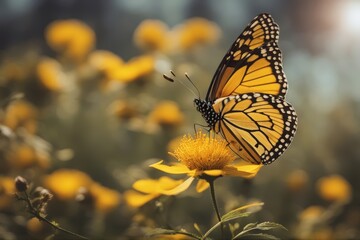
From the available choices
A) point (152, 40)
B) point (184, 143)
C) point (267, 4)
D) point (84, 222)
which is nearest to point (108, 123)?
point (152, 40)

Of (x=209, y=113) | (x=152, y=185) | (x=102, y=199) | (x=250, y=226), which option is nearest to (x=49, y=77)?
(x=102, y=199)

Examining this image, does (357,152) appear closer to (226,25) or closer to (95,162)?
(95,162)

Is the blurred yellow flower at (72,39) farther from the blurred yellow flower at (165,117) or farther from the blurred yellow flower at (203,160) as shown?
the blurred yellow flower at (203,160)

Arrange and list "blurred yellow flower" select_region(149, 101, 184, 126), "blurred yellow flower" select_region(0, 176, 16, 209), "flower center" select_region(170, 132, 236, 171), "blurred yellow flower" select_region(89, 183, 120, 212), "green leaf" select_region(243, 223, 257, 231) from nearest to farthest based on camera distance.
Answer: "green leaf" select_region(243, 223, 257, 231)
"flower center" select_region(170, 132, 236, 171)
"blurred yellow flower" select_region(0, 176, 16, 209)
"blurred yellow flower" select_region(89, 183, 120, 212)
"blurred yellow flower" select_region(149, 101, 184, 126)

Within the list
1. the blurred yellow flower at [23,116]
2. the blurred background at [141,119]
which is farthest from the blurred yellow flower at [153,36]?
the blurred yellow flower at [23,116]

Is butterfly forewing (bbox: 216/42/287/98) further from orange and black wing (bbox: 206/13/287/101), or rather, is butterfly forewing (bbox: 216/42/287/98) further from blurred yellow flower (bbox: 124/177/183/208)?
blurred yellow flower (bbox: 124/177/183/208)

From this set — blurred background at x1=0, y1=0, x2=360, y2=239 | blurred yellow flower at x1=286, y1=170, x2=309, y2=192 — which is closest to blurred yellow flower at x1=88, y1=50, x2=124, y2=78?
blurred background at x1=0, y1=0, x2=360, y2=239
